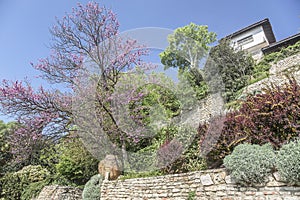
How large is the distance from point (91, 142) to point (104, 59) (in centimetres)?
386

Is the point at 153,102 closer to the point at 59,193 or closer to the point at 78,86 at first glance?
the point at 78,86

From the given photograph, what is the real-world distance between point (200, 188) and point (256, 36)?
62.1 ft

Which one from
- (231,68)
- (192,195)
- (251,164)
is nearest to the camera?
(251,164)

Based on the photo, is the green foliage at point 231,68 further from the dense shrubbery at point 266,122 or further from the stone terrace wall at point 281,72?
the dense shrubbery at point 266,122

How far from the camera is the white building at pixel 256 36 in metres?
18.3

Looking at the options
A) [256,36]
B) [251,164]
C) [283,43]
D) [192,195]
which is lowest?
[192,195]

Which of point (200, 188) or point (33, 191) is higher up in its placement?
point (33, 191)

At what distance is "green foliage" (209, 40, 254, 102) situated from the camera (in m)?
13.5

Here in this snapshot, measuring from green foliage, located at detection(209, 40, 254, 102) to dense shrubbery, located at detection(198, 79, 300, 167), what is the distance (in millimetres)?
8907

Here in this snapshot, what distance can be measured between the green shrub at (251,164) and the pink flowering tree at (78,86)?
5127 millimetres

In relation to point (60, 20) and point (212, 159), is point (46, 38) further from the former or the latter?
point (212, 159)

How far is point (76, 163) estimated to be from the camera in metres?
9.44

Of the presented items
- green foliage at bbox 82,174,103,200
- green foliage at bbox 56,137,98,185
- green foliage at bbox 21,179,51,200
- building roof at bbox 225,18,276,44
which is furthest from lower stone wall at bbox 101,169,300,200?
building roof at bbox 225,18,276,44

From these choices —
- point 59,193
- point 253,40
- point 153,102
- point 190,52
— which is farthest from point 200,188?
point 253,40
